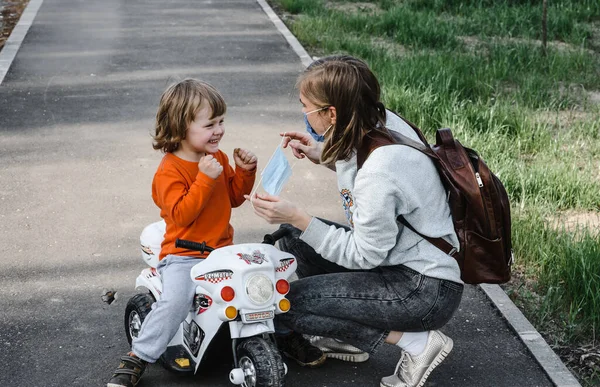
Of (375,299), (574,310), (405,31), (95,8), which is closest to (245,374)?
(375,299)

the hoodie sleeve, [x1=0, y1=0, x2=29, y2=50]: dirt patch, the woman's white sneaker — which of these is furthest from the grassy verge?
[x1=0, y1=0, x2=29, y2=50]: dirt patch

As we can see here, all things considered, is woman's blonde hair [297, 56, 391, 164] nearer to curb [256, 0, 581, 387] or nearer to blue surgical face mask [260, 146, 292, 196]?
blue surgical face mask [260, 146, 292, 196]

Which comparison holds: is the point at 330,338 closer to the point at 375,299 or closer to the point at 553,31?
the point at 375,299

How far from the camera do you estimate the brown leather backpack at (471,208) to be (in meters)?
3.61

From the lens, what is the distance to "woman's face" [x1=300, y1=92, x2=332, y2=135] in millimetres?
3723

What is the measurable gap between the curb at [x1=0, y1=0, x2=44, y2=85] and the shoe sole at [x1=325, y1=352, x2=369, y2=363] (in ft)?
21.1

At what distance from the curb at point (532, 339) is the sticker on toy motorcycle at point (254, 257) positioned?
1.45 m

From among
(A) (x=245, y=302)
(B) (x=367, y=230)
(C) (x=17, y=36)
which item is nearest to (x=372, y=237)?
(B) (x=367, y=230)

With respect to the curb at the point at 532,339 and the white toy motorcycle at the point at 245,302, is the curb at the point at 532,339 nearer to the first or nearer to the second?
the curb at the point at 532,339

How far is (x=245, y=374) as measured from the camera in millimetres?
3594

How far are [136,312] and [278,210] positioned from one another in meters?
0.90

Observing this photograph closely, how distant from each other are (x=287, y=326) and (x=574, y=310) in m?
1.59

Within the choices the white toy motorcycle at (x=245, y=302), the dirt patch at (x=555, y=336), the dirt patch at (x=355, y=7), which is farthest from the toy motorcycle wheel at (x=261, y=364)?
the dirt patch at (x=355, y=7)

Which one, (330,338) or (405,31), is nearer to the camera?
(330,338)
